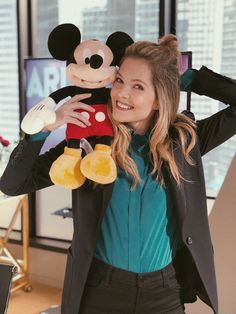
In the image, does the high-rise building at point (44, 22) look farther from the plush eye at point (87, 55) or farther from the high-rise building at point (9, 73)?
the plush eye at point (87, 55)

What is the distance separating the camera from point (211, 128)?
136cm

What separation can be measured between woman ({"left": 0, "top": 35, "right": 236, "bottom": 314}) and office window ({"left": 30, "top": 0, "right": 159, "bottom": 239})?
70.2 inches

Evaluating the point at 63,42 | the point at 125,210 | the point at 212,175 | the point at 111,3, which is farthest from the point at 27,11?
the point at 125,210

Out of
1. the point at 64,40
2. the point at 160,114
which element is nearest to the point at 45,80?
the point at 64,40

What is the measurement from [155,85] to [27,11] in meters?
2.33

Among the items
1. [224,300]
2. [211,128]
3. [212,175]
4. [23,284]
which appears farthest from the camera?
[23,284]

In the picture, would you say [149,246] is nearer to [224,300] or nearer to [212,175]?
[224,300]

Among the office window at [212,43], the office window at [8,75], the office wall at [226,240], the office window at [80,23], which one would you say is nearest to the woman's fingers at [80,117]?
the office wall at [226,240]

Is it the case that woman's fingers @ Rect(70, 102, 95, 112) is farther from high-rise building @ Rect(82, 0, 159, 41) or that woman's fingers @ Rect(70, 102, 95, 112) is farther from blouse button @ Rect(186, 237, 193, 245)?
high-rise building @ Rect(82, 0, 159, 41)

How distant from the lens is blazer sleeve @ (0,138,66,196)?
119 centimetres

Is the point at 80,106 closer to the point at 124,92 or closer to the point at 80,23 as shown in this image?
the point at 124,92

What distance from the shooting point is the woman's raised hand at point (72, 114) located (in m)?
1.21

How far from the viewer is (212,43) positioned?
2.79 metres

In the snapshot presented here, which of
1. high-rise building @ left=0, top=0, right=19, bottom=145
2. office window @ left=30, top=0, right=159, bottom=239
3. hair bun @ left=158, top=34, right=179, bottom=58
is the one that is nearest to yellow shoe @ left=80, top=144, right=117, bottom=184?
hair bun @ left=158, top=34, right=179, bottom=58
